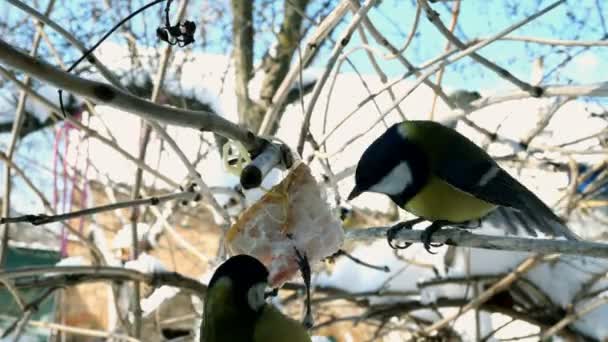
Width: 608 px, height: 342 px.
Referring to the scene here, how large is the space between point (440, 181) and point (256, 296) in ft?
1.40

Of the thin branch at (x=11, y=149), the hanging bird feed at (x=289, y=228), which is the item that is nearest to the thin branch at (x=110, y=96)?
the hanging bird feed at (x=289, y=228)

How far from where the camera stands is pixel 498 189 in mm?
1110

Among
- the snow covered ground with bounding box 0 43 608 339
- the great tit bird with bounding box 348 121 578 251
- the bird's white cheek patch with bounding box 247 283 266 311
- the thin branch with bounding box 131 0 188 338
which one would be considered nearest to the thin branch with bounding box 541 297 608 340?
the snow covered ground with bounding box 0 43 608 339

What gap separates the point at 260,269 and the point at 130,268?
2.78 feet

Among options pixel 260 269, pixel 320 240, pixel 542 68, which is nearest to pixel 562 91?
pixel 320 240

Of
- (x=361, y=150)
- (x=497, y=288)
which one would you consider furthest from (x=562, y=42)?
(x=361, y=150)

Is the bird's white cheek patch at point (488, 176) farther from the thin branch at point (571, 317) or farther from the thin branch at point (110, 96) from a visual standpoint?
the thin branch at point (571, 317)

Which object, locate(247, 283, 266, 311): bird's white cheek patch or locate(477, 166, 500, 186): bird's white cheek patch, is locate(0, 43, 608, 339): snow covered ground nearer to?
locate(477, 166, 500, 186): bird's white cheek patch

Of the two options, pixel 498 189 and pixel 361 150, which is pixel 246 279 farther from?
pixel 361 150

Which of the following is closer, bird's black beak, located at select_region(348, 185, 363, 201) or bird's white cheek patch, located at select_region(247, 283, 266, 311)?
bird's white cheek patch, located at select_region(247, 283, 266, 311)

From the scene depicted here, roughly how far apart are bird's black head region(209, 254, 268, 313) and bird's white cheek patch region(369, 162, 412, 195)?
0.30 m

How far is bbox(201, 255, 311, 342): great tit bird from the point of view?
85cm

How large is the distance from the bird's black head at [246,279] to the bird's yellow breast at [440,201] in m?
0.38

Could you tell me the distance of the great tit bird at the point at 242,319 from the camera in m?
0.85
